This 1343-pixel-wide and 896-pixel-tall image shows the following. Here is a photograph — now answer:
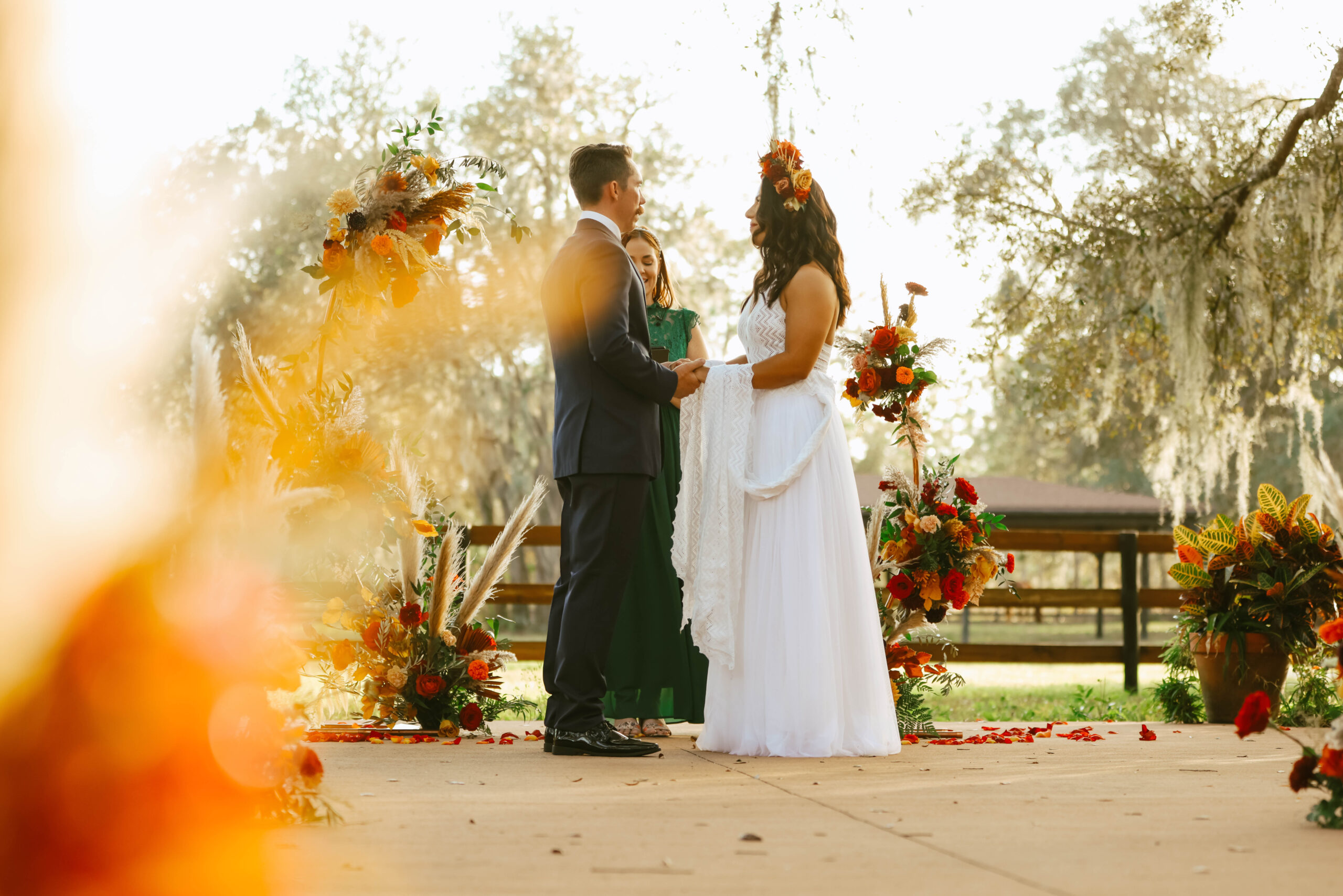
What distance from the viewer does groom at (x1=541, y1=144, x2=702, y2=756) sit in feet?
14.9

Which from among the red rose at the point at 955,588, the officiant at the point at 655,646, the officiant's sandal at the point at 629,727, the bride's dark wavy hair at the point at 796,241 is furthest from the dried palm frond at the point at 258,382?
the red rose at the point at 955,588

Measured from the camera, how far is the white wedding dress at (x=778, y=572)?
15.2 feet

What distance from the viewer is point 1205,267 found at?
9539mm

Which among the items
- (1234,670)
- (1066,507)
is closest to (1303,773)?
(1234,670)

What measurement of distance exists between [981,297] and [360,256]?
8.18m

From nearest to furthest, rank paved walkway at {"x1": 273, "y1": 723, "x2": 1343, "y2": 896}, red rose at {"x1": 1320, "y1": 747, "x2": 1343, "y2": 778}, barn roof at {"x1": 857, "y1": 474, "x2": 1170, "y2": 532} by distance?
paved walkway at {"x1": 273, "y1": 723, "x2": 1343, "y2": 896}
red rose at {"x1": 1320, "y1": 747, "x2": 1343, "y2": 778}
barn roof at {"x1": 857, "y1": 474, "x2": 1170, "y2": 532}

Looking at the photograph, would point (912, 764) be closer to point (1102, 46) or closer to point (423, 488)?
point (423, 488)

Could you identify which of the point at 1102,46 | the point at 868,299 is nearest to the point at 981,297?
the point at 868,299

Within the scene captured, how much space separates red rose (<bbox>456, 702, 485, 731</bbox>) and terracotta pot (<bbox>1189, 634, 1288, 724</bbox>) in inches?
139

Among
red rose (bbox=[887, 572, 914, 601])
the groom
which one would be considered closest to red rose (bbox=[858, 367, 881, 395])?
red rose (bbox=[887, 572, 914, 601])

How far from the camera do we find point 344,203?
511 centimetres

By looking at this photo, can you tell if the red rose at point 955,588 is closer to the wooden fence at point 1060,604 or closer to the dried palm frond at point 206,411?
the dried palm frond at point 206,411

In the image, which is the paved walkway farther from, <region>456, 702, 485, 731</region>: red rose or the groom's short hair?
the groom's short hair

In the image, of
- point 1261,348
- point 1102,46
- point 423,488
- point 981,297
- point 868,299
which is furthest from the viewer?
point 1102,46
